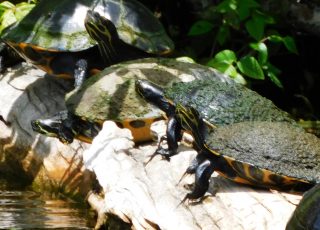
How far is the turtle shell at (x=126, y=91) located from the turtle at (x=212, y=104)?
0.21 m

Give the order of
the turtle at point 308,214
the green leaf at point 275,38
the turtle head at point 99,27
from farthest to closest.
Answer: the green leaf at point 275,38
the turtle head at point 99,27
the turtle at point 308,214

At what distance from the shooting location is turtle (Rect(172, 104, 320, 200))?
3131 mm

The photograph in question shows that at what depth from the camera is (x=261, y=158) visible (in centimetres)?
318

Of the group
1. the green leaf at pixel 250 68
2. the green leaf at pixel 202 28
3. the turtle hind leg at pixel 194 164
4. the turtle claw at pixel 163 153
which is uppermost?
the turtle hind leg at pixel 194 164

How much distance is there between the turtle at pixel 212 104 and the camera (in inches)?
145

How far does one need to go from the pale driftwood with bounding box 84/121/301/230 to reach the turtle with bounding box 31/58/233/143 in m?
0.42

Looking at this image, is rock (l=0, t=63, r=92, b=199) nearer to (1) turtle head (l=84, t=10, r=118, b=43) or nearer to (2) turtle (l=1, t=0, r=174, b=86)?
(2) turtle (l=1, t=0, r=174, b=86)

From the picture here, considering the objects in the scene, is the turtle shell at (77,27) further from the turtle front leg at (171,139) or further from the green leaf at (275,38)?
the turtle front leg at (171,139)

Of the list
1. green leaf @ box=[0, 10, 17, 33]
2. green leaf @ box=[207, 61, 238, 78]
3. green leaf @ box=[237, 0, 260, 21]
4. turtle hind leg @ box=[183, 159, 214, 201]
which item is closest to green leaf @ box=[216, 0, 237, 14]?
green leaf @ box=[237, 0, 260, 21]

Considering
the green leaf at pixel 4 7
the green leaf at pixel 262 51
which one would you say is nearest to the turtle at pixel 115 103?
the green leaf at pixel 262 51

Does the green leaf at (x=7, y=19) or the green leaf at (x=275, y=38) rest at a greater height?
the green leaf at (x=275, y=38)

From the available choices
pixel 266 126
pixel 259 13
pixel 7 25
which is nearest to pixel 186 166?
pixel 266 126

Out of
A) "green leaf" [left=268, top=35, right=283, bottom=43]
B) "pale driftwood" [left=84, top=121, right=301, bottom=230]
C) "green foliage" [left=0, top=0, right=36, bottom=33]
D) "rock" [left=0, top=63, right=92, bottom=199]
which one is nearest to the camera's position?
"pale driftwood" [left=84, top=121, right=301, bottom=230]

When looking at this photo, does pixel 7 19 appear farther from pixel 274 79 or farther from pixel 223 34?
pixel 274 79
